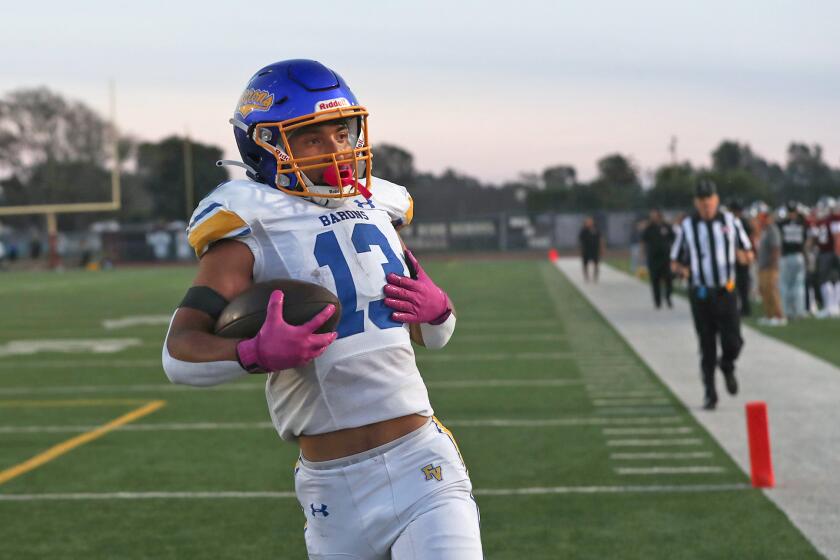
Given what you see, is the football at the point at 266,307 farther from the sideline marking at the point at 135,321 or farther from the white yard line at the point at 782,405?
the sideline marking at the point at 135,321

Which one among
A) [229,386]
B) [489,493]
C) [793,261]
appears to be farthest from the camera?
[793,261]

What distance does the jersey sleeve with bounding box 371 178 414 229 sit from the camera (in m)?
3.43

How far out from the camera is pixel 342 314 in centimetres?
313

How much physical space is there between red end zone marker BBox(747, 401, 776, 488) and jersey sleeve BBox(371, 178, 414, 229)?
3.44 metres

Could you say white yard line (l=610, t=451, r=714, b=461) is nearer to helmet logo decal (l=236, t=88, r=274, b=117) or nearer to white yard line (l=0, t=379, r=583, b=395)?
white yard line (l=0, t=379, r=583, b=395)

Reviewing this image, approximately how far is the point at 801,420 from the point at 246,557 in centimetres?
457

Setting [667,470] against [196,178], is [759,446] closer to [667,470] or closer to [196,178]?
[667,470]

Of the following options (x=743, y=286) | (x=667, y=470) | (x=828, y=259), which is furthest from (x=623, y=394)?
(x=828, y=259)

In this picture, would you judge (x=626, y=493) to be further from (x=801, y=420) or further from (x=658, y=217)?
(x=658, y=217)

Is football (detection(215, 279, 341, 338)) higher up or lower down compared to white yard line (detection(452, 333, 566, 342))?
higher up

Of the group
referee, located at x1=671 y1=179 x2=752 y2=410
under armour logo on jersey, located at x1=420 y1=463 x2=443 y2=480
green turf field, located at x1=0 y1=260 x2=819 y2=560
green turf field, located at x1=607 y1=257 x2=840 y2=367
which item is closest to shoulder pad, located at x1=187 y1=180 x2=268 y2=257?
under armour logo on jersey, located at x1=420 y1=463 x2=443 y2=480

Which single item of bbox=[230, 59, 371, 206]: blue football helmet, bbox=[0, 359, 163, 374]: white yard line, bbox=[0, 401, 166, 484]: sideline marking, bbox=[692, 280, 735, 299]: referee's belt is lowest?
bbox=[0, 401, 166, 484]: sideline marking

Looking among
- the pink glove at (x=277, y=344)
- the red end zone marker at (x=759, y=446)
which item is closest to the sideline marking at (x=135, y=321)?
the red end zone marker at (x=759, y=446)

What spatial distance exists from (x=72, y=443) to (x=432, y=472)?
19.5 ft
